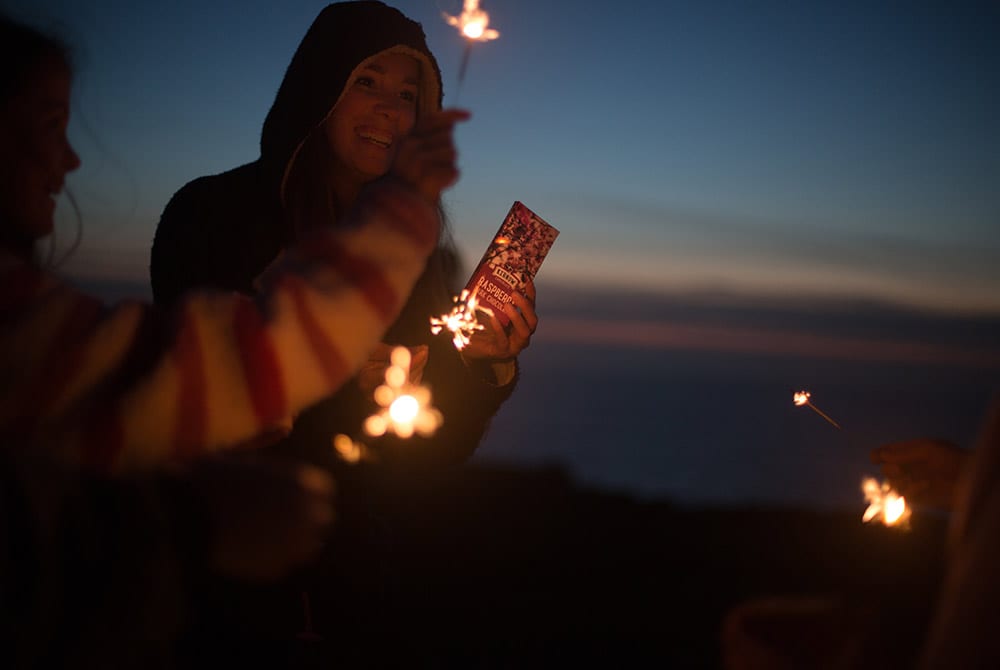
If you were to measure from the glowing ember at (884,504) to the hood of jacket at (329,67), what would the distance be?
5.92 feet

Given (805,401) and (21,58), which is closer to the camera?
(21,58)

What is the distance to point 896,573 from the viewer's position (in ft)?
3.66

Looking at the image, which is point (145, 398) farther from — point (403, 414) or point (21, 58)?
point (21, 58)

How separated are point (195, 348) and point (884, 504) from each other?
172 centimetres

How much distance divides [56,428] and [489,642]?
2554mm

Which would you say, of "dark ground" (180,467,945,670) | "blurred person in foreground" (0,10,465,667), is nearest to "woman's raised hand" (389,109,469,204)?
"blurred person in foreground" (0,10,465,667)

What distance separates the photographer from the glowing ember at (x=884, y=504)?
1.79 meters

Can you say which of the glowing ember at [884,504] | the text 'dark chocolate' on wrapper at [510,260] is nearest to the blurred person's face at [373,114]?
the text 'dark chocolate' on wrapper at [510,260]

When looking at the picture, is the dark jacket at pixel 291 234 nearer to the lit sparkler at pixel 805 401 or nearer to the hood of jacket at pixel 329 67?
the hood of jacket at pixel 329 67

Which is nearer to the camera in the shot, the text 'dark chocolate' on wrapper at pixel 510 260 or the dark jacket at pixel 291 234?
the dark jacket at pixel 291 234

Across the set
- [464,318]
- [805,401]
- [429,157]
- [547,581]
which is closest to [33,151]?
[429,157]

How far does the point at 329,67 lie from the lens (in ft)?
7.26

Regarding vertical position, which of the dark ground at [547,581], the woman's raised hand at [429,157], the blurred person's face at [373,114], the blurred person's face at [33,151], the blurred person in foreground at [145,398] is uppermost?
the blurred person's face at [373,114]

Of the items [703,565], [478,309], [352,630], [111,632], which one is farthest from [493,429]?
[703,565]
